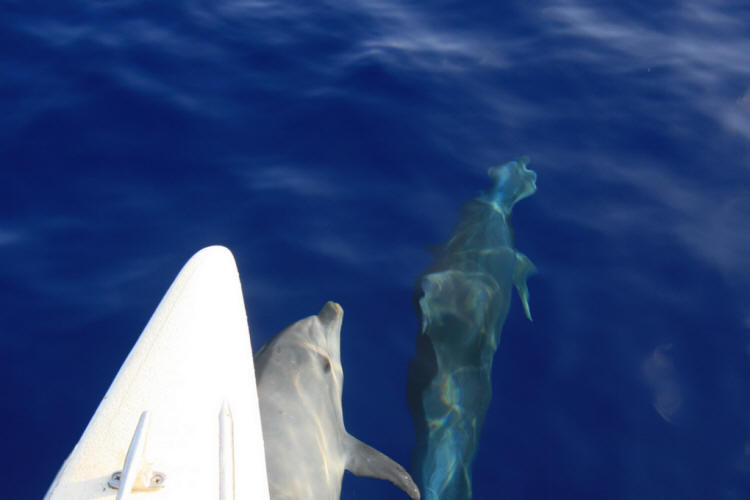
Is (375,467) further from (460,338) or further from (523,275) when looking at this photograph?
(523,275)

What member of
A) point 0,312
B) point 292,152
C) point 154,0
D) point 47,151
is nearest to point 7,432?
point 0,312

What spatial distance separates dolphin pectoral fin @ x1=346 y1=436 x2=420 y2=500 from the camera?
14.1 feet

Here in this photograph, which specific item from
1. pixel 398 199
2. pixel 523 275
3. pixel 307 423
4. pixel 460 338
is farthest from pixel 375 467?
pixel 398 199

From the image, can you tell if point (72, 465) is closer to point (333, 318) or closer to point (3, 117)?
point (333, 318)

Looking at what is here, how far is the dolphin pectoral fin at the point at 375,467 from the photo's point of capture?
4.29m

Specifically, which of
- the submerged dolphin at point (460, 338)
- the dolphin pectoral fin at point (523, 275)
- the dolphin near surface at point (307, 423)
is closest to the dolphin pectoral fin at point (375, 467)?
the dolphin near surface at point (307, 423)

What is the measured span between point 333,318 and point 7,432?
2.32 meters

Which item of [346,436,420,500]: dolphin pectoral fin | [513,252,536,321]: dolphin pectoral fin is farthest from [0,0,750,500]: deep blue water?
[346,436,420,500]: dolphin pectoral fin

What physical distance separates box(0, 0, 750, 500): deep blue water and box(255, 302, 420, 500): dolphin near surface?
0.37m

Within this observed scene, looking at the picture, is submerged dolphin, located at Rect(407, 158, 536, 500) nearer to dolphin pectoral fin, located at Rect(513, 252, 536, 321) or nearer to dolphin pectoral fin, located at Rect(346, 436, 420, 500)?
A: dolphin pectoral fin, located at Rect(513, 252, 536, 321)

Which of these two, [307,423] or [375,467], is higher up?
[307,423]

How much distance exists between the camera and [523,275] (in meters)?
6.02

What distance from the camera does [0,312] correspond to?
18.2ft

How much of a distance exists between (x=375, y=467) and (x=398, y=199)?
3.13 meters
